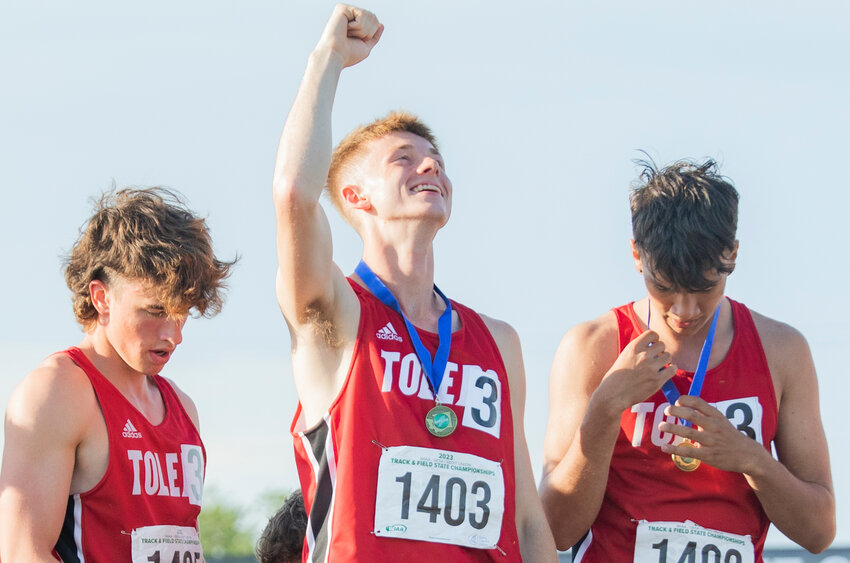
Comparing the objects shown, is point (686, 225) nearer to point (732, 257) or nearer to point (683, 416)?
point (732, 257)

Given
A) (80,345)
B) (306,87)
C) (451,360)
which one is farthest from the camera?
(80,345)

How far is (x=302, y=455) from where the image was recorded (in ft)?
14.2

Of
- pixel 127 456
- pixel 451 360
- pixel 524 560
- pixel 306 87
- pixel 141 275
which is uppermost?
pixel 306 87

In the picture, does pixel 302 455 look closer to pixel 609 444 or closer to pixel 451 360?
pixel 451 360

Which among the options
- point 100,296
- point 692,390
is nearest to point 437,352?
point 692,390

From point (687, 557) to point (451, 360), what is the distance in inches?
50.5

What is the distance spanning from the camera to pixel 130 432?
184 inches

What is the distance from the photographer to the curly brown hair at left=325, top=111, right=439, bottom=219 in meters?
5.09

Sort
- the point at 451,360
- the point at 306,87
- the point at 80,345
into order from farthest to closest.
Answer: the point at 80,345, the point at 451,360, the point at 306,87

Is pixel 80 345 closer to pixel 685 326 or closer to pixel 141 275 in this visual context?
pixel 141 275

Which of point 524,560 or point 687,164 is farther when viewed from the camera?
point 687,164

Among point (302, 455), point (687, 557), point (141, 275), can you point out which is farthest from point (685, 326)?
point (141, 275)

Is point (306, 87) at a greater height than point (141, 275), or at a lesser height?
greater

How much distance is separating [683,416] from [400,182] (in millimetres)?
1488
